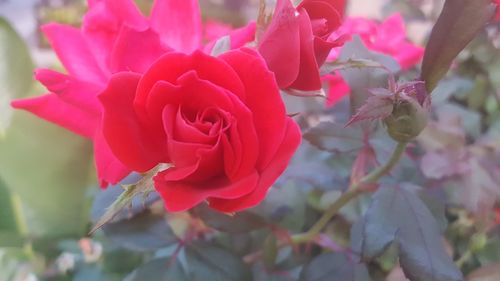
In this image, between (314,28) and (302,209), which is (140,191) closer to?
(314,28)

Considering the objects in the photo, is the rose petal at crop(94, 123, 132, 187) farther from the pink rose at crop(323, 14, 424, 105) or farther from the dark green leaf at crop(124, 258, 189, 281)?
the pink rose at crop(323, 14, 424, 105)

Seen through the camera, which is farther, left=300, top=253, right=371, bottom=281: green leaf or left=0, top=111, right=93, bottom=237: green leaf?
left=0, top=111, right=93, bottom=237: green leaf

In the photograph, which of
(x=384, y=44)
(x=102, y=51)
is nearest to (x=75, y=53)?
(x=102, y=51)

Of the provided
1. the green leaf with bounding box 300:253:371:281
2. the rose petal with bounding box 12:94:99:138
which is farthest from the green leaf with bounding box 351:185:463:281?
the rose petal with bounding box 12:94:99:138

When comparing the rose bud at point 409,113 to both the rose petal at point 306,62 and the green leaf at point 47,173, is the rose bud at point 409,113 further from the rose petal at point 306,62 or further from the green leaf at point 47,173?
the green leaf at point 47,173

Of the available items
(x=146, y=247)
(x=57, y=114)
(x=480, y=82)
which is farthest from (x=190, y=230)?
(x=480, y=82)

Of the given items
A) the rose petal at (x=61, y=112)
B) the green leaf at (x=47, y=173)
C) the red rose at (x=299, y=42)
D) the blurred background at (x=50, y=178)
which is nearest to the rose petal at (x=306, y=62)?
the red rose at (x=299, y=42)
